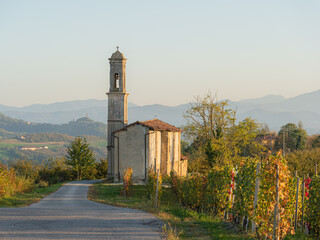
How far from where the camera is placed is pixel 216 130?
46.4 metres

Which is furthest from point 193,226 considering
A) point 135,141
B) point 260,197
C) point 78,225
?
point 135,141

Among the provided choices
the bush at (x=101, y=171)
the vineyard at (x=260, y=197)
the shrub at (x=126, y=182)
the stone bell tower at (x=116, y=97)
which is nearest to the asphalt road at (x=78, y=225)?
the vineyard at (x=260, y=197)

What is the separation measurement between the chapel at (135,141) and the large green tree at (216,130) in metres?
3.70

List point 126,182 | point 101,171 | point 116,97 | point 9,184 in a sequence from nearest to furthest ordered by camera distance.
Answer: point 9,184, point 126,182, point 116,97, point 101,171

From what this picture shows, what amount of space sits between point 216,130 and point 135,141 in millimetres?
13517

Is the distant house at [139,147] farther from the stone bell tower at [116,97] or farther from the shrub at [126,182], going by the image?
the shrub at [126,182]

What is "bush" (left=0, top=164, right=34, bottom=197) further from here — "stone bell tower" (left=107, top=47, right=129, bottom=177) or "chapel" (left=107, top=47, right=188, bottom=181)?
"stone bell tower" (left=107, top=47, right=129, bottom=177)

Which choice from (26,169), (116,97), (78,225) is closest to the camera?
(78,225)

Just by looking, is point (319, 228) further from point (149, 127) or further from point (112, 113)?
point (112, 113)

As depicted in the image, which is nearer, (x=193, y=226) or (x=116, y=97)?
(x=193, y=226)

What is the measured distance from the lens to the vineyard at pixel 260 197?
12203 mm

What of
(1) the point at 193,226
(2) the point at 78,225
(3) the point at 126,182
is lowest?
(1) the point at 193,226

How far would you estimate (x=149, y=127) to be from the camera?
1417 inches

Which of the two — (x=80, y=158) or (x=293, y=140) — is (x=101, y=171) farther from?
(x=293, y=140)
